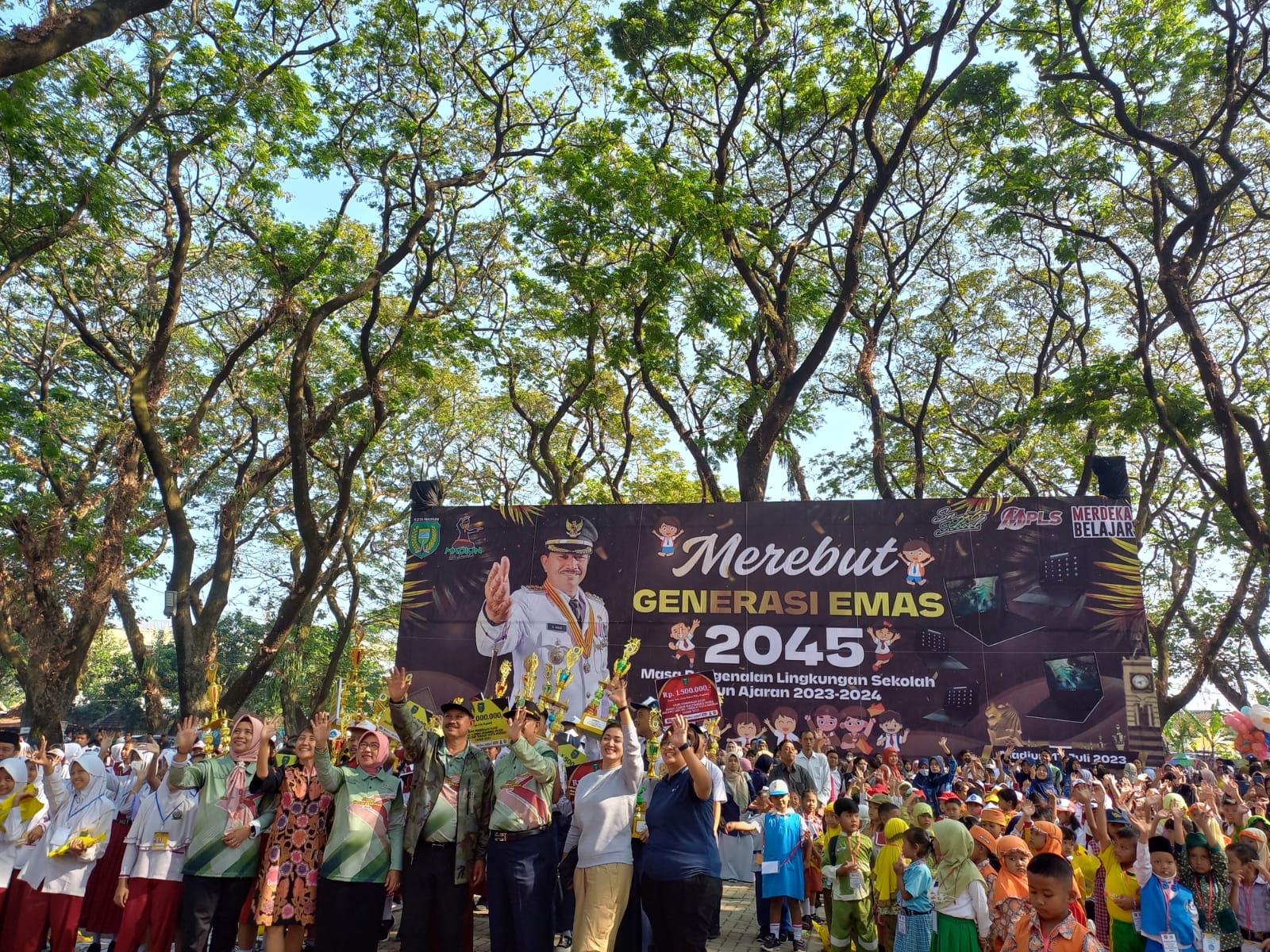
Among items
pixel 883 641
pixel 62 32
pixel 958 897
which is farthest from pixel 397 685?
pixel 883 641

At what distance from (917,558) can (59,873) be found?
39.9 feet

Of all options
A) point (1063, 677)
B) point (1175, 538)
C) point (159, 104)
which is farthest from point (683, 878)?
point (1175, 538)

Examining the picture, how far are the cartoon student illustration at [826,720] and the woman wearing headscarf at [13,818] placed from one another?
A: 1069cm

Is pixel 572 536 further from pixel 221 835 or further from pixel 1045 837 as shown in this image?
pixel 1045 837

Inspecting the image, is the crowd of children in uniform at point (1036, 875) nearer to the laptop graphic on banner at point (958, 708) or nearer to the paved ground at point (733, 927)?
the paved ground at point (733, 927)

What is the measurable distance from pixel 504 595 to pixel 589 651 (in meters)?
1.93

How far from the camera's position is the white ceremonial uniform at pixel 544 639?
50.6 ft

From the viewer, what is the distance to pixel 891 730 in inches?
542

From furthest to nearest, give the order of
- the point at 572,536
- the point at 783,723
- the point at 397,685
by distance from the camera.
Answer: the point at 572,536 → the point at 783,723 → the point at 397,685

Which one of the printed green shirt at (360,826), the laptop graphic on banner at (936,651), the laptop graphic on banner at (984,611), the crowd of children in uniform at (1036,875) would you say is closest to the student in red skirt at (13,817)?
the printed green shirt at (360,826)

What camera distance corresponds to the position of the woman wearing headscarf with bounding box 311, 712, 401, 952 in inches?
203

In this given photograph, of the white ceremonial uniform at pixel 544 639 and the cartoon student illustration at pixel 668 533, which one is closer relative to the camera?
the white ceremonial uniform at pixel 544 639

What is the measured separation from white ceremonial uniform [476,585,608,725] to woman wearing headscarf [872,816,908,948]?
29.9 feet

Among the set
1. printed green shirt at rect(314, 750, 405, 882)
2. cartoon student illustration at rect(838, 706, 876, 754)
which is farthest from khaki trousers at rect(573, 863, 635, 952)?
cartoon student illustration at rect(838, 706, 876, 754)
